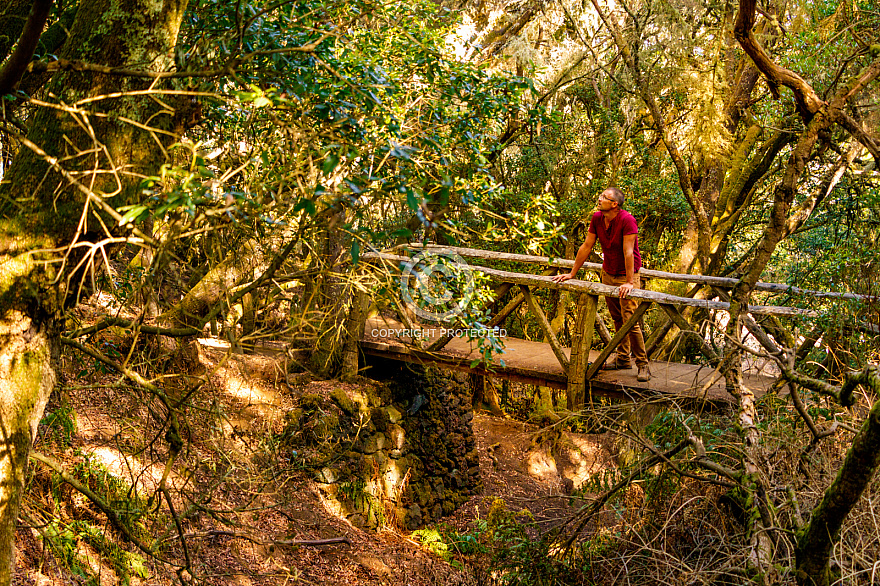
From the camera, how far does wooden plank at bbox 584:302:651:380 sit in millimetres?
6301

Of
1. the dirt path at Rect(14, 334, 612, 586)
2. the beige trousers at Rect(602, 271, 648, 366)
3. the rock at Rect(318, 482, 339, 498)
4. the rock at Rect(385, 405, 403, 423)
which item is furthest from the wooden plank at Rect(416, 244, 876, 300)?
the rock at Rect(318, 482, 339, 498)

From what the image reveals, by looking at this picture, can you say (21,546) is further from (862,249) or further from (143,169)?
(862,249)

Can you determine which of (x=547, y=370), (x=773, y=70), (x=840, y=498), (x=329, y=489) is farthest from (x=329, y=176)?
(x=329, y=489)

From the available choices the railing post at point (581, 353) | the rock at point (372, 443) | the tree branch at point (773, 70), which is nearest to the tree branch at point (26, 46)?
the tree branch at point (773, 70)

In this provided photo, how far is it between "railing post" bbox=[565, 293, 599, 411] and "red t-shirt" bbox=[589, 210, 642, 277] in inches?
17.3

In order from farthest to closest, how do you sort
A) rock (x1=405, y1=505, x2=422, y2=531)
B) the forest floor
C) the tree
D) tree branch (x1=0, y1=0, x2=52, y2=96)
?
rock (x1=405, y1=505, x2=422, y2=531)
the forest floor
the tree
tree branch (x1=0, y1=0, x2=52, y2=96)

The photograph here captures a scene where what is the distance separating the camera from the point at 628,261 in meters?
6.18

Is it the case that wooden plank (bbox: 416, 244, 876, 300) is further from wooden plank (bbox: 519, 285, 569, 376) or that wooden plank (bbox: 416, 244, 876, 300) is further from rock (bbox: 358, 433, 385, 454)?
rock (bbox: 358, 433, 385, 454)

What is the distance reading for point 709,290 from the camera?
29.4 ft

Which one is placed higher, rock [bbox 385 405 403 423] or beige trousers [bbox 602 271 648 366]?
beige trousers [bbox 602 271 648 366]

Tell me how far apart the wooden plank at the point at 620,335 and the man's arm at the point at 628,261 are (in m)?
0.22

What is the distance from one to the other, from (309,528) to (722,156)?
779 cm

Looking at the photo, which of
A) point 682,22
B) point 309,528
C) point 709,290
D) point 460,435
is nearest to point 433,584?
point 309,528

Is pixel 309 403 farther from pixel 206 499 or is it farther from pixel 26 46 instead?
pixel 26 46
